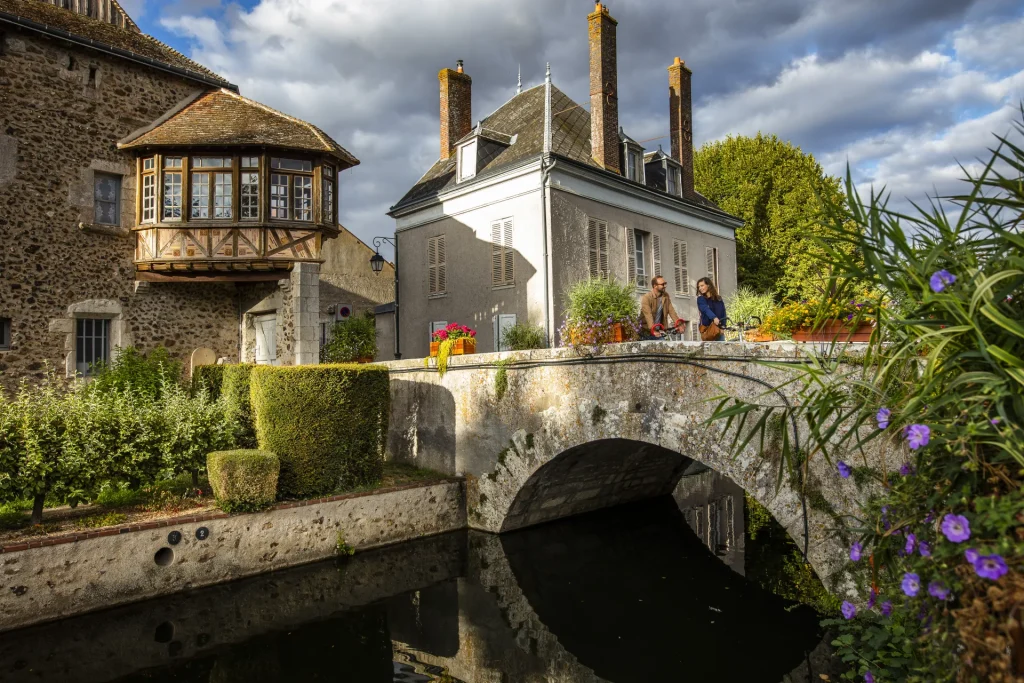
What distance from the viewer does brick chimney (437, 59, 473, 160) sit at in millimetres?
17500

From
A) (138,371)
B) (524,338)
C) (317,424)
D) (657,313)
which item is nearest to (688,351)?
(657,313)

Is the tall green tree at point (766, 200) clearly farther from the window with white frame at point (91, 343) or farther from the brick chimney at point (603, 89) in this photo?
the window with white frame at point (91, 343)

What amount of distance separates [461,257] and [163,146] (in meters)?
6.67

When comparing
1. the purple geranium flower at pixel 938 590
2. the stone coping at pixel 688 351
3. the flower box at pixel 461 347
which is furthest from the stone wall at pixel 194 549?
the purple geranium flower at pixel 938 590

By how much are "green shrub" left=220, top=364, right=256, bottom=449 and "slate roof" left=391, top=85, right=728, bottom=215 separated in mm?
7171

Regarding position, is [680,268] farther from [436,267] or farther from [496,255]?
[436,267]

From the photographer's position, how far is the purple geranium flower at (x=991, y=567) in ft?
7.19

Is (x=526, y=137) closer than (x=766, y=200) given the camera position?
Yes

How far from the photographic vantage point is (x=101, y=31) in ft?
45.0

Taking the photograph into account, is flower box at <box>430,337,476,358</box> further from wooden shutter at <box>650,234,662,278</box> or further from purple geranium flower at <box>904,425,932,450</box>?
purple geranium flower at <box>904,425,932,450</box>

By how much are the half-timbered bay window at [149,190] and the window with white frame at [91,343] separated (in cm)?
227

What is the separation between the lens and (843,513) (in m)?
5.45

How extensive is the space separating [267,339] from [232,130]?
4.40m

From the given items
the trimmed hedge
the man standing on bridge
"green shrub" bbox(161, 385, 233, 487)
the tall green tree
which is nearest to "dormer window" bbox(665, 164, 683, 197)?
the tall green tree
